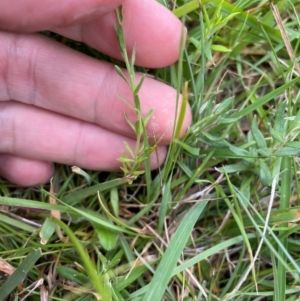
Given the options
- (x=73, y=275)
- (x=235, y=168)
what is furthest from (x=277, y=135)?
(x=73, y=275)

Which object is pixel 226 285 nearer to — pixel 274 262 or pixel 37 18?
pixel 274 262

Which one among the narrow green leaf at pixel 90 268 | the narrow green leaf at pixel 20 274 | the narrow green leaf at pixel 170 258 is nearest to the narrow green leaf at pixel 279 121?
the narrow green leaf at pixel 170 258

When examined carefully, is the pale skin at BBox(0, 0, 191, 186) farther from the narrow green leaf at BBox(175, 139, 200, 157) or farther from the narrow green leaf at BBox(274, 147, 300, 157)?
the narrow green leaf at BBox(274, 147, 300, 157)

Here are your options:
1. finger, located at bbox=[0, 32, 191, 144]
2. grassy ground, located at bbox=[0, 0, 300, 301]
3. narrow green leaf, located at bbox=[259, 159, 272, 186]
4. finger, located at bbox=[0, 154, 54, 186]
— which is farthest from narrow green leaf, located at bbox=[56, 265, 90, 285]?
narrow green leaf, located at bbox=[259, 159, 272, 186]

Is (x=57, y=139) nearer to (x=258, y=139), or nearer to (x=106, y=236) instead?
(x=106, y=236)

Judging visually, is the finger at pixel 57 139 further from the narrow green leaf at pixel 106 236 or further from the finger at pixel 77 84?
the narrow green leaf at pixel 106 236

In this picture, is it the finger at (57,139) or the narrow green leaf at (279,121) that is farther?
the finger at (57,139)

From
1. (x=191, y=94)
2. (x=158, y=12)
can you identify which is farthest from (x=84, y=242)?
(x=158, y=12)
